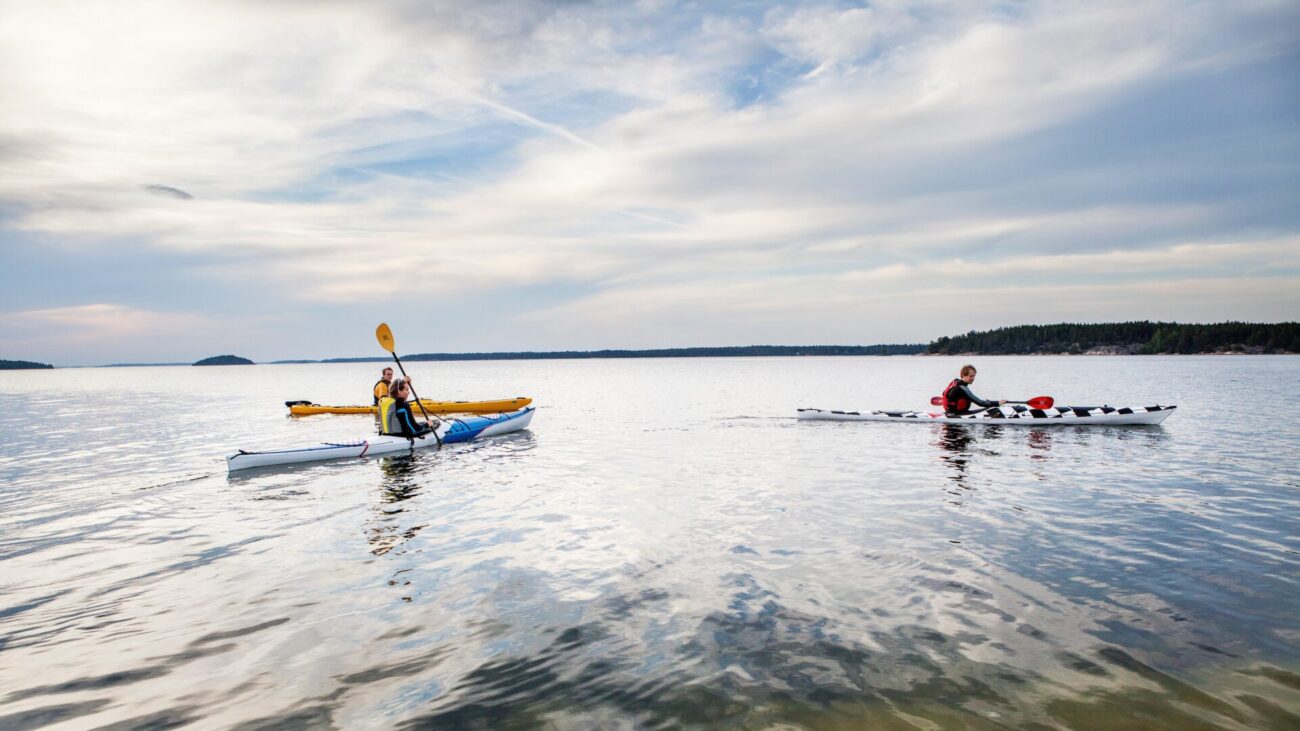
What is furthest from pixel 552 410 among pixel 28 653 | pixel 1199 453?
pixel 28 653

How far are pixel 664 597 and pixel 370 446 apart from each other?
48.1ft

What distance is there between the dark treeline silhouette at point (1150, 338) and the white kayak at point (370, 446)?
196 m

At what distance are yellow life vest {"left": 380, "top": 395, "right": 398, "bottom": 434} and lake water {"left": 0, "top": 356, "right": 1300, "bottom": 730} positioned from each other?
4250 mm

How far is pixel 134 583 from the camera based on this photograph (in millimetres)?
8406

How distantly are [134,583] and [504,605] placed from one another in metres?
5.33

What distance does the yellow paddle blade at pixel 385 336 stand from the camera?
22.8 meters

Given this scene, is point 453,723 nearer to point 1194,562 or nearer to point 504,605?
point 504,605

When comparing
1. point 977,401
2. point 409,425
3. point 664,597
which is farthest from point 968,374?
point 409,425

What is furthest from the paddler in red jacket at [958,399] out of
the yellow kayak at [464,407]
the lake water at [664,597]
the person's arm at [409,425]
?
the person's arm at [409,425]

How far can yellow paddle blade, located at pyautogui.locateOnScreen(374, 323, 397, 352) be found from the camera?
2281cm

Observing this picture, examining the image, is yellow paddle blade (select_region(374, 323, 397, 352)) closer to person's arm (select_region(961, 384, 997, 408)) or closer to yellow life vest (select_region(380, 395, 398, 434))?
yellow life vest (select_region(380, 395, 398, 434))

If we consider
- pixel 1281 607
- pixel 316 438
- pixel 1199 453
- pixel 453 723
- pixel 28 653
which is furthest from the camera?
pixel 316 438

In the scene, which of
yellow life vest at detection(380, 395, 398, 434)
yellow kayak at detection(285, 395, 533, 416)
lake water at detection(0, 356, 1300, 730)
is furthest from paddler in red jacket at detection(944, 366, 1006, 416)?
yellow life vest at detection(380, 395, 398, 434)

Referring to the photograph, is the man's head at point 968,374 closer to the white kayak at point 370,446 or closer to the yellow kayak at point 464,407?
the white kayak at point 370,446
